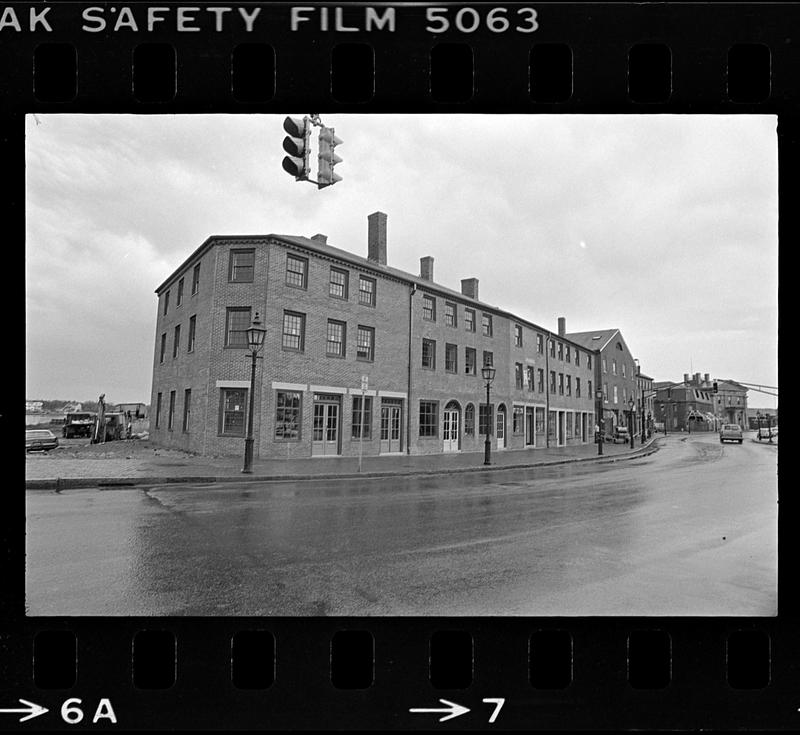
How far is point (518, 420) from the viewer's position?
117 feet

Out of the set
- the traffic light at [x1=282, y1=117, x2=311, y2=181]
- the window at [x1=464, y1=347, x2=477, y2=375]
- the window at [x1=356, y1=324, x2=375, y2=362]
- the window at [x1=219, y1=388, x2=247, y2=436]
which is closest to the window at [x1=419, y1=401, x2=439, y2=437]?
the window at [x1=464, y1=347, x2=477, y2=375]

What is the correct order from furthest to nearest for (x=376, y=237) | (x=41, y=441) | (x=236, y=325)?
(x=376, y=237) < (x=236, y=325) < (x=41, y=441)

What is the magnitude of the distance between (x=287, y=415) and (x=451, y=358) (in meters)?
11.9

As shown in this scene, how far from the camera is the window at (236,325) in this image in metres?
19.9

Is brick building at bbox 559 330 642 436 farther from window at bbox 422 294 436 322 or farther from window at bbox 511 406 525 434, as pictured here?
window at bbox 422 294 436 322

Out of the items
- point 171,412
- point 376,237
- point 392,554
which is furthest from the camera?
point 376,237

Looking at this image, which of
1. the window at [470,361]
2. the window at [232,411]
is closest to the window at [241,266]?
the window at [232,411]
